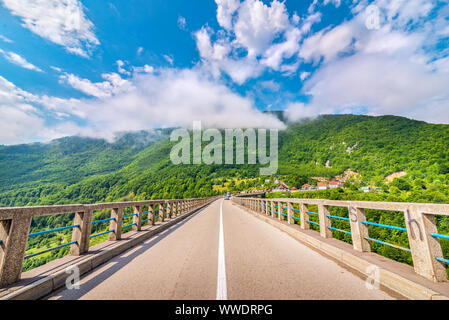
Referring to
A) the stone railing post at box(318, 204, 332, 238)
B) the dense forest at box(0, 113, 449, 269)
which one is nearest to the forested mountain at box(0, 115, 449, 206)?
the dense forest at box(0, 113, 449, 269)

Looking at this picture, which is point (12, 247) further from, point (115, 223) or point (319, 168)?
point (319, 168)

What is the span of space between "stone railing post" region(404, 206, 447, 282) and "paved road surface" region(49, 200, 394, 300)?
0.83 metres

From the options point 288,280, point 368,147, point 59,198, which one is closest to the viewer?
point 288,280

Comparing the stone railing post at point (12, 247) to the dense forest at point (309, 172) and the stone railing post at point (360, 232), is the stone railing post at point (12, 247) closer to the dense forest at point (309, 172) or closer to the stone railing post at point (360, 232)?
the stone railing post at point (360, 232)

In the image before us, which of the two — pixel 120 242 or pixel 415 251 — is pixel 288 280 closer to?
pixel 415 251

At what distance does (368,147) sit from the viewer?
14538 centimetres

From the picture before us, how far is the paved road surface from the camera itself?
3.36 meters

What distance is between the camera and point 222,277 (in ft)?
13.5

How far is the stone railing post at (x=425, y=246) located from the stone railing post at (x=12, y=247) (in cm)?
666

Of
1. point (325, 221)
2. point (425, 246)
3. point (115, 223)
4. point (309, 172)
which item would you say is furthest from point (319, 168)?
point (425, 246)

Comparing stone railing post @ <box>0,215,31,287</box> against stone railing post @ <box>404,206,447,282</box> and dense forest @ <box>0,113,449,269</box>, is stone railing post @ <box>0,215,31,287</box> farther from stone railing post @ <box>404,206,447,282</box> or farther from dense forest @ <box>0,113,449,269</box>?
dense forest @ <box>0,113,449,269</box>

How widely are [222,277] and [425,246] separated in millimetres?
3509
